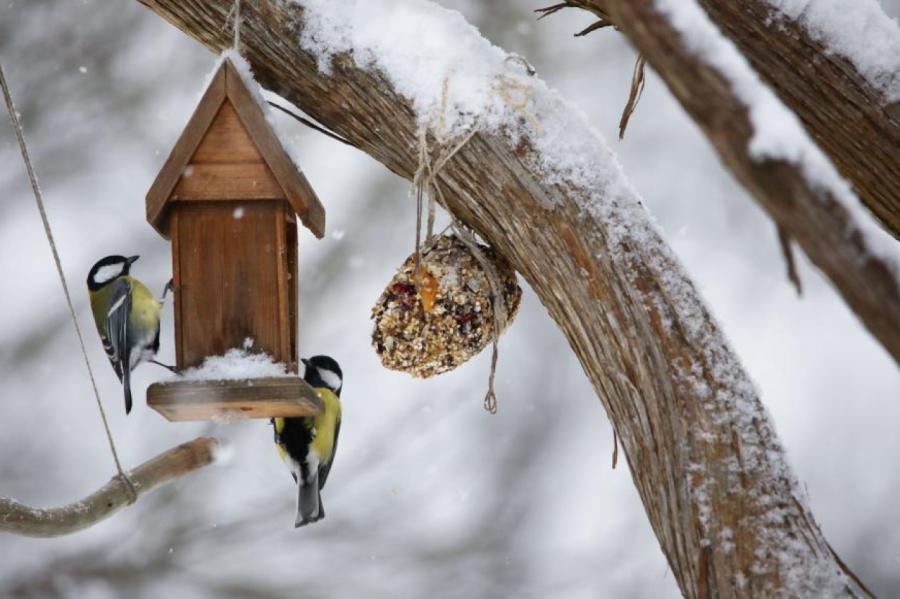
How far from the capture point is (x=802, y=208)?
1.40 meters

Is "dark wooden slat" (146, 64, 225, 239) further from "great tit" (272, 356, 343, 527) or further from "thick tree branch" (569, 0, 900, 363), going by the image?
"thick tree branch" (569, 0, 900, 363)

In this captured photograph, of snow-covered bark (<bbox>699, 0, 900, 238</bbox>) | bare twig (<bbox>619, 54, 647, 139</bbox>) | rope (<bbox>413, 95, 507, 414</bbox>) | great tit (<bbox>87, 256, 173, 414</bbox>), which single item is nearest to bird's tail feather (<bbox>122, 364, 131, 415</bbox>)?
great tit (<bbox>87, 256, 173, 414</bbox>)

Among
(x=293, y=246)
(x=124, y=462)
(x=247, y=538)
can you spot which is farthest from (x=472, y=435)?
(x=293, y=246)

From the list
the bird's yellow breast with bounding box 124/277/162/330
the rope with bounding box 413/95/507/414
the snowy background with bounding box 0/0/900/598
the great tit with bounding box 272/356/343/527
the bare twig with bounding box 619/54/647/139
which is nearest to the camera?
the rope with bounding box 413/95/507/414

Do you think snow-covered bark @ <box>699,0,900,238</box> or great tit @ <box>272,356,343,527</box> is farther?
great tit @ <box>272,356,343,527</box>

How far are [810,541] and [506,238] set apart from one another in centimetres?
91

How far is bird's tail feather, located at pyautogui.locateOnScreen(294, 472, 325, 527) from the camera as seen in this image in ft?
9.84

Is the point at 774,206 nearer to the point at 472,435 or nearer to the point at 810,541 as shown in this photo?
the point at 810,541

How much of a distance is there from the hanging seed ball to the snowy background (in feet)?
11.9

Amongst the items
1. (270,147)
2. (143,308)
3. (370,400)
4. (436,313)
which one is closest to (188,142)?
(270,147)

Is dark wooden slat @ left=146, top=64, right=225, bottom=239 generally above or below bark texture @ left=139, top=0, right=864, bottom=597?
above

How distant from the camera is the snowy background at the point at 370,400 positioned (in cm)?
654

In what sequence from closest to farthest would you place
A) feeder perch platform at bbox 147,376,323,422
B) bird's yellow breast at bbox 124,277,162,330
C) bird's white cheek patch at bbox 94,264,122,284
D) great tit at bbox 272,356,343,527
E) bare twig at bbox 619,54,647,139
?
feeder perch platform at bbox 147,376,323,422, bare twig at bbox 619,54,647,139, great tit at bbox 272,356,343,527, bird's yellow breast at bbox 124,277,162,330, bird's white cheek patch at bbox 94,264,122,284

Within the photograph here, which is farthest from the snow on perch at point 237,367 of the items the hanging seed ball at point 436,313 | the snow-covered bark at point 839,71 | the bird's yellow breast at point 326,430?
the snow-covered bark at point 839,71
